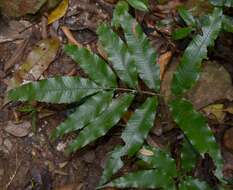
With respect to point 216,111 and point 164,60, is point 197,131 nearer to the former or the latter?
point 216,111

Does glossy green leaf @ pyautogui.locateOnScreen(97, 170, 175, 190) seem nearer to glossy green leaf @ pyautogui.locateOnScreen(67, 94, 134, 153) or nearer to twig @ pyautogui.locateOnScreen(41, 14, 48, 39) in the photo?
glossy green leaf @ pyautogui.locateOnScreen(67, 94, 134, 153)

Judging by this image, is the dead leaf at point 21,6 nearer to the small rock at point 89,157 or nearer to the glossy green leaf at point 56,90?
the glossy green leaf at point 56,90

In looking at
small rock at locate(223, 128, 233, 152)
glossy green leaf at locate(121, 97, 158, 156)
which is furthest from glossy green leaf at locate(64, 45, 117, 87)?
small rock at locate(223, 128, 233, 152)

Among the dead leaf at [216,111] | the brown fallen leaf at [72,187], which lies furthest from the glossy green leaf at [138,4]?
the brown fallen leaf at [72,187]

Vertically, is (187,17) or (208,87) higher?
(187,17)

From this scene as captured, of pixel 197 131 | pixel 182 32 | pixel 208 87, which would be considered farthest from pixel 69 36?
pixel 197 131

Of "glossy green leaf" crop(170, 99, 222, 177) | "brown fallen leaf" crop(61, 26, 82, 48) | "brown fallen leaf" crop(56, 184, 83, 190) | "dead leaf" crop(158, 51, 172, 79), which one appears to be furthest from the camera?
"brown fallen leaf" crop(61, 26, 82, 48)
